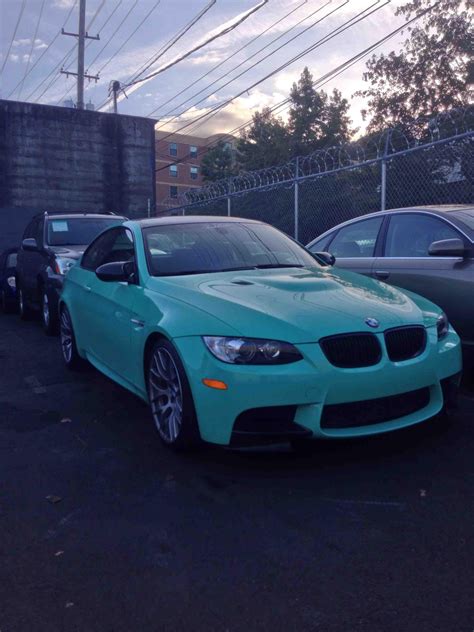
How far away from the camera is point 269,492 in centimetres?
328

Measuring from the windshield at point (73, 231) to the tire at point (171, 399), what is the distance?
5428 millimetres

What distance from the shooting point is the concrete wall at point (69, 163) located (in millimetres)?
20344

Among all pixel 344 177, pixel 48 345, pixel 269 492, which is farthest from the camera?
pixel 344 177

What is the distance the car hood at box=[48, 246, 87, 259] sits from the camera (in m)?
8.25

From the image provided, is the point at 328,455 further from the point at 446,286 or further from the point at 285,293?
the point at 446,286

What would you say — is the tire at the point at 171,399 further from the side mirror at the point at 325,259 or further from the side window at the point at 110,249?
the side mirror at the point at 325,259

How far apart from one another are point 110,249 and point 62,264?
2772 mm

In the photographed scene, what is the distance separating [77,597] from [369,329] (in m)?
2.02

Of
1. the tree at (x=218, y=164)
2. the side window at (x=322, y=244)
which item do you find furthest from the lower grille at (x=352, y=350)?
the tree at (x=218, y=164)

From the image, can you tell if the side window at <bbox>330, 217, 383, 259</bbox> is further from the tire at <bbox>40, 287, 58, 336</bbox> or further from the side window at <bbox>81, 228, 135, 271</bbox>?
the tire at <bbox>40, 287, 58, 336</bbox>

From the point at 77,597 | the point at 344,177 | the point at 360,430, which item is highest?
the point at 344,177

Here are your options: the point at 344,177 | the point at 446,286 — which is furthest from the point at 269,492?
the point at 344,177

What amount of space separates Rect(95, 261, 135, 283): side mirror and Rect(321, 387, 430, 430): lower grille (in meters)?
1.99

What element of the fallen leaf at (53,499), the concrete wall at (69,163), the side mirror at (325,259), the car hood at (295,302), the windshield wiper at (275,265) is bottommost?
the fallen leaf at (53,499)
